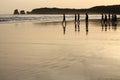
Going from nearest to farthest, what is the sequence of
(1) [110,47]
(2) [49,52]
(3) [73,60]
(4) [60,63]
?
(4) [60,63] → (3) [73,60] → (2) [49,52] → (1) [110,47]

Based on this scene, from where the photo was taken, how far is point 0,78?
1343cm

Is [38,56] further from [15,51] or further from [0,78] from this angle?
[0,78]

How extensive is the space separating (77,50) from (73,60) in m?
4.48

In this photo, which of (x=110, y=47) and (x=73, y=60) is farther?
(x=110, y=47)

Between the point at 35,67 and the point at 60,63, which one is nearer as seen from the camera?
the point at 35,67

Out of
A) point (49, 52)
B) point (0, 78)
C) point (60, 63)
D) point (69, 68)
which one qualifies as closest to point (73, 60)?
point (60, 63)

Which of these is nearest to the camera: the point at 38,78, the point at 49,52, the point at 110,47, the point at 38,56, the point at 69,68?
the point at 38,78

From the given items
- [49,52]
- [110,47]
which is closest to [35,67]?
[49,52]

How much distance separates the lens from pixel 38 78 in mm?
13312

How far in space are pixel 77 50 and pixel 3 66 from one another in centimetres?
748

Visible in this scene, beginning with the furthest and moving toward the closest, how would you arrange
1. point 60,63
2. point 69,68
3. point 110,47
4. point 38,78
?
1. point 110,47
2. point 60,63
3. point 69,68
4. point 38,78

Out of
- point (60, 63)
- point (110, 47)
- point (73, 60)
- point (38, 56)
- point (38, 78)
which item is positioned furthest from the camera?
point (110, 47)

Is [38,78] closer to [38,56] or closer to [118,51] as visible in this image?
[38,56]

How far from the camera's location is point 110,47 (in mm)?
23953
